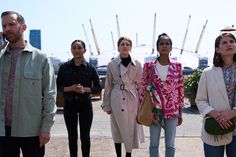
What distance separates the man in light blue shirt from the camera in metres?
4.01

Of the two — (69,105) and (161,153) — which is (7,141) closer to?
(69,105)

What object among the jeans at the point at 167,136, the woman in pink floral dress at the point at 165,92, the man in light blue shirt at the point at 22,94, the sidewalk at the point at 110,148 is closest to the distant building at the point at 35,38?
the sidewalk at the point at 110,148

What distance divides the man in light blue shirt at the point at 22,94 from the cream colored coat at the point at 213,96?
150 cm

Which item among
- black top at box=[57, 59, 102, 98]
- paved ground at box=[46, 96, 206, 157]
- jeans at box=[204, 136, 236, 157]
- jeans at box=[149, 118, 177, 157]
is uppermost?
black top at box=[57, 59, 102, 98]

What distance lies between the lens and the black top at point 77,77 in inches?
247

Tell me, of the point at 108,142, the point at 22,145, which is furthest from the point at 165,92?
the point at 108,142

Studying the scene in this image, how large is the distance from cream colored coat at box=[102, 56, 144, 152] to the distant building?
15.4 ft

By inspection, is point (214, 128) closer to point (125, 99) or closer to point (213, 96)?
point (213, 96)

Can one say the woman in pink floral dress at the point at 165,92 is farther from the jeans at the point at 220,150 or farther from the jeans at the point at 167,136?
the jeans at the point at 220,150

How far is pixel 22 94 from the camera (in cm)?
402

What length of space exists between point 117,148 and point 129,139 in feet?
0.92

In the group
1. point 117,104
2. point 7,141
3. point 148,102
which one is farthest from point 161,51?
point 7,141

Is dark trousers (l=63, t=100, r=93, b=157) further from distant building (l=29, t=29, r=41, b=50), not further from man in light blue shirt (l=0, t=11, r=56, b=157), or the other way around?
distant building (l=29, t=29, r=41, b=50)

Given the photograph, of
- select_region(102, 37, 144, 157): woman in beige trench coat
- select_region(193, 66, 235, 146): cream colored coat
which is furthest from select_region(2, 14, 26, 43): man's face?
select_region(102, 37, 144, 157): woman in beige trench coat
